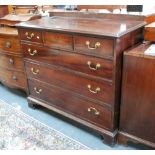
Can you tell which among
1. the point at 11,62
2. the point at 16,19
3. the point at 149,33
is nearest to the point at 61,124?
the point at 11,62

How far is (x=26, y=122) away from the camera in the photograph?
1.83 metres

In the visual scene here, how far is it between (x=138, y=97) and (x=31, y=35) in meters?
1.01

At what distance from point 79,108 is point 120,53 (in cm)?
60

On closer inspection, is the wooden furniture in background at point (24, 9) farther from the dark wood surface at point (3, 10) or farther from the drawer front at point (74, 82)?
the drawer front at point (74, 82)

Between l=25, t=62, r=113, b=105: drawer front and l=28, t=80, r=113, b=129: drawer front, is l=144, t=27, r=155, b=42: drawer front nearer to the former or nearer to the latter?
l=25, t=62, r=113, b=105: drawer front

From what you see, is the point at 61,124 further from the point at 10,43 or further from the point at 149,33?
the point at 149,33

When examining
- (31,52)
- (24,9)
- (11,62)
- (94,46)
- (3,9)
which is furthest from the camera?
(3,9)

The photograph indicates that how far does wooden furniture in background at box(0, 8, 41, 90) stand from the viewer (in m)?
1.99

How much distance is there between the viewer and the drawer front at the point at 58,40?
1434 mm

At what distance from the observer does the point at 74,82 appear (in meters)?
1.55
